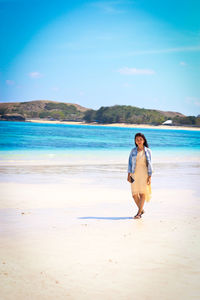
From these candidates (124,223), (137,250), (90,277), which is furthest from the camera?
(124,223)

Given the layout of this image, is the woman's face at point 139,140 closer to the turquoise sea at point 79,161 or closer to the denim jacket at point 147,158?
the denim jacket at point 147,158

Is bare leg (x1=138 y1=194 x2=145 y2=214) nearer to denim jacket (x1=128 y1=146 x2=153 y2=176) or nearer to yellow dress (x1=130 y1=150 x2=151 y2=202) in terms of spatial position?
yellow dress (x1=130 y1=150 x2=151 y2=202)

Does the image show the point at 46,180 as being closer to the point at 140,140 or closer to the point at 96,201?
the point at 96,201

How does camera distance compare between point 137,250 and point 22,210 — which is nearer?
point 137,250

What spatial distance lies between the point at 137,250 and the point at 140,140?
226 centimetres

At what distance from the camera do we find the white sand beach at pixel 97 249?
3.58 metres

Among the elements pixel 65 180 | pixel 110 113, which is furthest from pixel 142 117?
pixel 65 180

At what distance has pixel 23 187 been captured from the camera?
974cm

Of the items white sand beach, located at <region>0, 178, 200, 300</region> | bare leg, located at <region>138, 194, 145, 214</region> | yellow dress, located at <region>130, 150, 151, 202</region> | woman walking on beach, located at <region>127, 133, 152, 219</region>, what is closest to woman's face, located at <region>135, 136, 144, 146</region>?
woman walking on beach, located at <region>127, 133, 152, 219</region>

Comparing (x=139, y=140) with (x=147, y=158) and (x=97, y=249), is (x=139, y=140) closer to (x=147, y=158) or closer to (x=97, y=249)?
(x=147, y=158)

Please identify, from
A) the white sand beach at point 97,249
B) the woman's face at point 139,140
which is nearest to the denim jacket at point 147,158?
the woman's face at point 139,140

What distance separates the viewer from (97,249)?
4707 millimetres

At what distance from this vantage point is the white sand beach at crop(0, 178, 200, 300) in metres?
3.58

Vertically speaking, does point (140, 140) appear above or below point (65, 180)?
above
